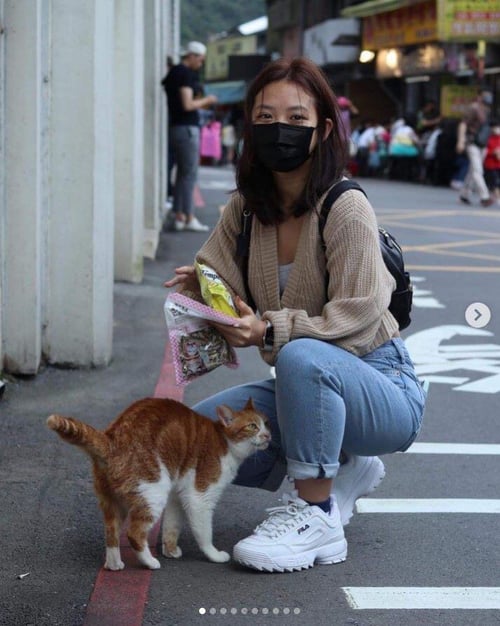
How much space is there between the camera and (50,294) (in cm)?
708

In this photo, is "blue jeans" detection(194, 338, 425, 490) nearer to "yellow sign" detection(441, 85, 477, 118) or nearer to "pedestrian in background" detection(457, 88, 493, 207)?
"pedestrian in background" detection(457, 88, 493, 207)

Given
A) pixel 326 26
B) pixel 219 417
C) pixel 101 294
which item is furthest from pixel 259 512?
pixel 326 26

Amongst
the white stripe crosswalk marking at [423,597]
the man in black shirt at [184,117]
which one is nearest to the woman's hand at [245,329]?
the white stripe crosswalk marking at [423,597]

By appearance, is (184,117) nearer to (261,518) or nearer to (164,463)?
(261,518)

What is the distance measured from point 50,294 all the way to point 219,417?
3.03m

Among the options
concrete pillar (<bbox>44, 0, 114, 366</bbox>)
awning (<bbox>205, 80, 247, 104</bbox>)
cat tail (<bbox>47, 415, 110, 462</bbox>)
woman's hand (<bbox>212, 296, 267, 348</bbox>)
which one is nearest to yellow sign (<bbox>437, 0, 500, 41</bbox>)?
awning (<bbox>205, 80, 247, 104</bbox>)

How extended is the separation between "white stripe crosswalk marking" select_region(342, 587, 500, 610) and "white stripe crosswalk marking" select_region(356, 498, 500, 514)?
2.86 ft

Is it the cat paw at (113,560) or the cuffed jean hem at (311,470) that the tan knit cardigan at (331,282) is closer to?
the cuffed jean hem at (311,470)

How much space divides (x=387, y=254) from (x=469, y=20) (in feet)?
82.8

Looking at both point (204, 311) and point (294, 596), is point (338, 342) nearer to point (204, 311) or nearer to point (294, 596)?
point (204, 311)

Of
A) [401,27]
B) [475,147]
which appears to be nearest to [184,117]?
[475,147]

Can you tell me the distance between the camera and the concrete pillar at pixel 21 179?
654cm

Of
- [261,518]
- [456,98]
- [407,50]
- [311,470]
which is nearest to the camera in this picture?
[311,470]

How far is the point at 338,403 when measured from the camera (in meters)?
4.05
